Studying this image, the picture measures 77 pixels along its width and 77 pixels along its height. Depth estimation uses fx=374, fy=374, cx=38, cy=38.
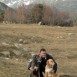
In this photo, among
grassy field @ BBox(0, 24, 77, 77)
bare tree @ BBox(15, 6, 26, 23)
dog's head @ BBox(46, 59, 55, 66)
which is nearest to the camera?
dog's head @ BBox(46, 59, 55, 66)

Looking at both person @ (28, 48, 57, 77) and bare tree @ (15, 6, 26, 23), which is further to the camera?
bare tree @ (15, 6, 26, 23)

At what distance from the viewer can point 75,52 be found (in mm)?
24031

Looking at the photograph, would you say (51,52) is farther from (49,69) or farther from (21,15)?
(21,15)

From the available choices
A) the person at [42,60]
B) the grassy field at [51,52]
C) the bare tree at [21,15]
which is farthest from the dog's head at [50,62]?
the bare tree at [21,15]

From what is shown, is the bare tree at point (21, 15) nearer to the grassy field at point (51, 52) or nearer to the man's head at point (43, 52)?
the grassy field at point (51, 52)

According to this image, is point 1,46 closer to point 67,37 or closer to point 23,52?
point 23,52

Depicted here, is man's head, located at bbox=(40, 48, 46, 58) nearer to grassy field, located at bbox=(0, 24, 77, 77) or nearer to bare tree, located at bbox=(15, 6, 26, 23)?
grassy field, located at bbox=(0, 24, 77, 77)

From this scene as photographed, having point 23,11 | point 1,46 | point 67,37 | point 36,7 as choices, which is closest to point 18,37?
point 67,37

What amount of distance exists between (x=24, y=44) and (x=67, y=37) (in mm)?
7123

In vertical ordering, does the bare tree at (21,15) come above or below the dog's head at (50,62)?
below

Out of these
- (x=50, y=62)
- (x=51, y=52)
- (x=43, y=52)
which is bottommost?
(x=51, y=52)

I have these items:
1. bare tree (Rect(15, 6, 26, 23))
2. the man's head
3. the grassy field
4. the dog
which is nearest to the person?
the man's head

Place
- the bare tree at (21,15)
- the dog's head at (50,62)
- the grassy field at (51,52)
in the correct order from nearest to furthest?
the dog's head at (50,62) → the grassy field at (51,52) → the bare tree at (21,15)

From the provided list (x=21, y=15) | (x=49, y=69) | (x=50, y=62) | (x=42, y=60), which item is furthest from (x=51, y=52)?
(x=21, y=15)
